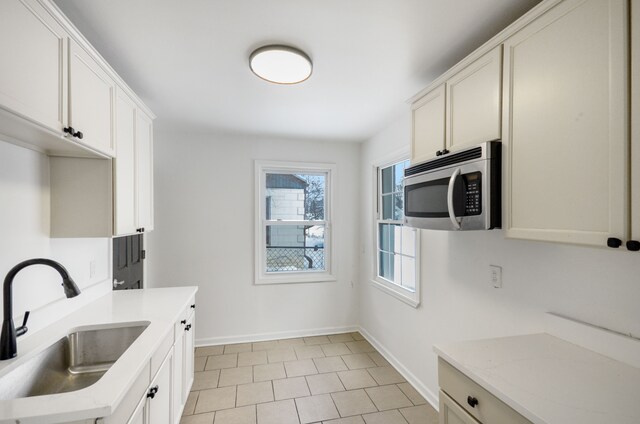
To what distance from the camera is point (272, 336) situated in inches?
139

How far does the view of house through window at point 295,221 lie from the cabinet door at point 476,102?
7.55 ft

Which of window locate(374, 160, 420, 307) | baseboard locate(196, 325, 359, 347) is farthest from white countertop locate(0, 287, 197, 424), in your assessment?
window locate(374, 160, 420, 307)

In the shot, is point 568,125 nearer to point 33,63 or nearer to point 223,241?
point 33,63

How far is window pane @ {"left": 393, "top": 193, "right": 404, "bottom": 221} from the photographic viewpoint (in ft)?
9.71

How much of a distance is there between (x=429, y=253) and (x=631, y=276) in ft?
4.36

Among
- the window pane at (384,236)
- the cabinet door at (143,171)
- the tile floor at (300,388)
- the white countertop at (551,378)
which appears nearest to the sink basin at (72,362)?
the cabinet door at (143,171)

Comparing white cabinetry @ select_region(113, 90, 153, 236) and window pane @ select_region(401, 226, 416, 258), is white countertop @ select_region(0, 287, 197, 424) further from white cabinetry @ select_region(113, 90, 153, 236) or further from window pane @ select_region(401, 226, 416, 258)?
window pane @ select_region(401, 226, 416, 258)

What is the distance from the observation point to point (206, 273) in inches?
133

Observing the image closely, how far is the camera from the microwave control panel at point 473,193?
134 centimetres

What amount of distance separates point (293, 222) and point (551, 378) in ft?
9.67

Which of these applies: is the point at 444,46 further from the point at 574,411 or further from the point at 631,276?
the point at 574,411

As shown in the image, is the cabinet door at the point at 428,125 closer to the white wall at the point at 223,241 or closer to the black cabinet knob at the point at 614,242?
the black cabinet knob at the point at 614,242

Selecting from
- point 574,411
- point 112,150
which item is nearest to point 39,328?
point 112,150

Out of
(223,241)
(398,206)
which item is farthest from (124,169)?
(398,206)
